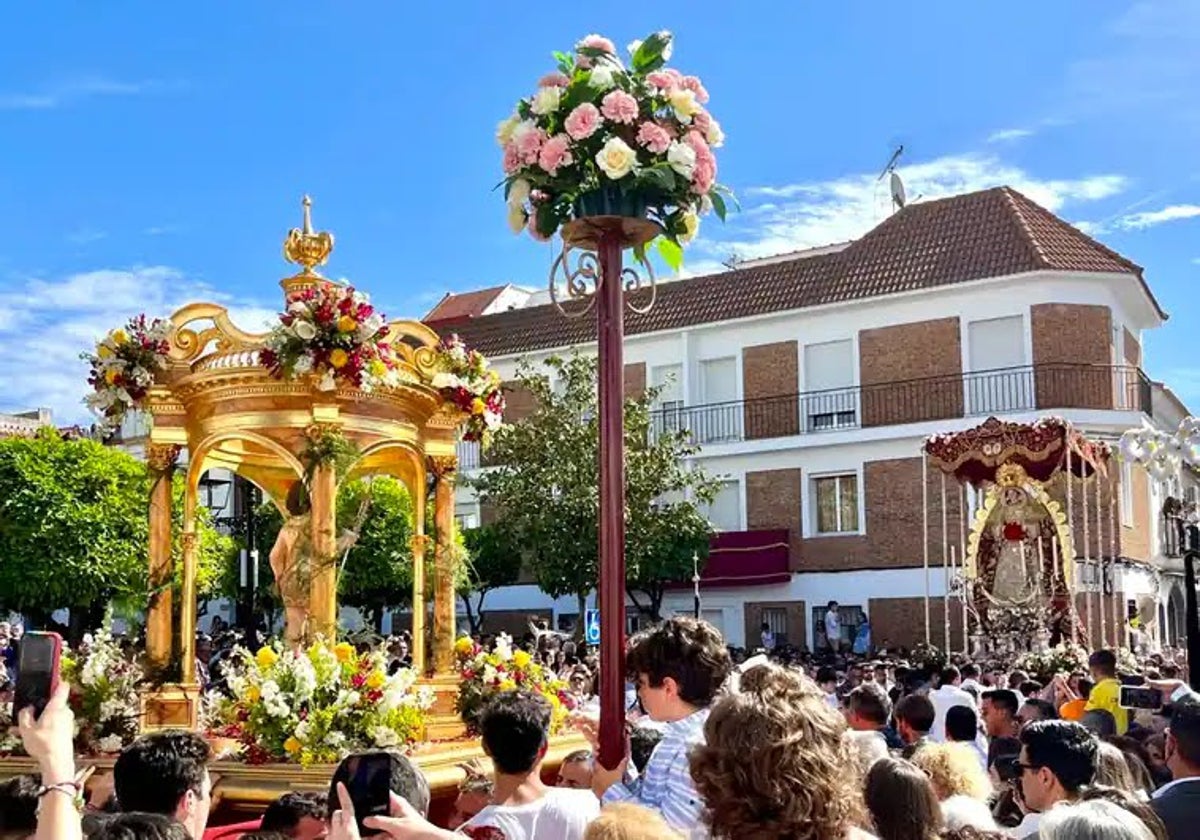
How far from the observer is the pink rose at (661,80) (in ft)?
17.6

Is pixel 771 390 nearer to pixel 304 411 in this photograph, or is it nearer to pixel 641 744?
pixel 304 411

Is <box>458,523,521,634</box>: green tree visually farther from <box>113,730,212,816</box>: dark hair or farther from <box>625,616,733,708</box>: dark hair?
<box>113,730,212,816</box>: dark hair

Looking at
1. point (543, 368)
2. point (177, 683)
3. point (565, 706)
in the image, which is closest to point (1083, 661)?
point (565, 706)

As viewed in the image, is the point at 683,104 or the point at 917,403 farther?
the point at 917,403

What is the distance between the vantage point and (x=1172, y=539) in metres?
26.9

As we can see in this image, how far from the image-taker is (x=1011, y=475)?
22.0 meters

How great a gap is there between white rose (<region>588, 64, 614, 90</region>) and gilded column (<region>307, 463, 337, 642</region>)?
4671 mm

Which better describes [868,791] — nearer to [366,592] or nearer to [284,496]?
[284,496]

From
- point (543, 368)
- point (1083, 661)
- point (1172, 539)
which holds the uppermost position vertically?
point (543, 368)

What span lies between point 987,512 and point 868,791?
18.6 m

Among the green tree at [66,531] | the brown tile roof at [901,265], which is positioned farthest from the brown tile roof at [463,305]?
the green tree at [66,531]

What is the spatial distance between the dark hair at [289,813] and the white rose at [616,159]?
257 centimetres

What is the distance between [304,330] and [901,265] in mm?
23991

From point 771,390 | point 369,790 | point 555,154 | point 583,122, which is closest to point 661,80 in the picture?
point 583,122
